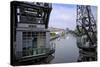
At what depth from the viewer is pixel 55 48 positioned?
8.20 feet

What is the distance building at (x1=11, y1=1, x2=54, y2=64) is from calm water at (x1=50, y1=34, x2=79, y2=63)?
0.35 feet

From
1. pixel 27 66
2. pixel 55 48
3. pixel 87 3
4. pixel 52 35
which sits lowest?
pixel 27 66

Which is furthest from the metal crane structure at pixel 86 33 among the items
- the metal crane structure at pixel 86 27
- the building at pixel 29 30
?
the building at pixel 29 30

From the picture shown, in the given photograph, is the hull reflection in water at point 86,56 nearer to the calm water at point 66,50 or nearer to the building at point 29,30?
Result: the calm water at point 66,50

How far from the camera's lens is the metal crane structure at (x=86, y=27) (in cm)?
261

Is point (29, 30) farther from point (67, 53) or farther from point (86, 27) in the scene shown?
point (86, 27)

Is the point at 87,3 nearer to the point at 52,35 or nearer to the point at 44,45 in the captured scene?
the point at 52,35

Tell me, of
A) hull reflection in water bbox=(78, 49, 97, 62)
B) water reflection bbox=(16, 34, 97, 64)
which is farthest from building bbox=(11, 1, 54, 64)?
hull reflection in water bbox=(78, 49, 97, 62)

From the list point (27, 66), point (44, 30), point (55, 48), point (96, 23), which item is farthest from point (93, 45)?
point (27, 66)

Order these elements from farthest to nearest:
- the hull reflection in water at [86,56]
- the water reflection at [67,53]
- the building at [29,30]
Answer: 1. the hull reflection in water at [86,56]
2. the water reflection at [67,53]
3. the building at [29,30]

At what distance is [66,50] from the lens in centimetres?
254

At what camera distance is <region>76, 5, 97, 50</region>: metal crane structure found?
2607 mm

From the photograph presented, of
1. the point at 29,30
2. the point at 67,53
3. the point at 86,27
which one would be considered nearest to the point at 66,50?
the point at 67,53
